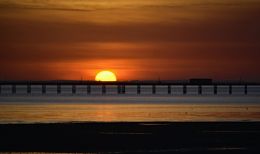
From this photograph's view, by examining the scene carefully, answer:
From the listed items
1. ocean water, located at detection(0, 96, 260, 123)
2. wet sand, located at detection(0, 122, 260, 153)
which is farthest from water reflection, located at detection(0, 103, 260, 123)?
wet sand, located at detection(0, 122, 260, 153)

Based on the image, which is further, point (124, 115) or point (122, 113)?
point (122, 113)

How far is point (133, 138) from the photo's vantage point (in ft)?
77.7

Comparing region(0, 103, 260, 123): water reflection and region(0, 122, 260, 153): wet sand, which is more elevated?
region(0, 122, 260, 153): wet sand

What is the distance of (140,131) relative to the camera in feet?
88.8

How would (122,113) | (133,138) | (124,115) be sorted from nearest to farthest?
(133,138) → (124,115) → (122,113)

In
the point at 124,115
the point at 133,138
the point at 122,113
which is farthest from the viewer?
the point at 122,113

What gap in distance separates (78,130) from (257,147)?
951 centimetres

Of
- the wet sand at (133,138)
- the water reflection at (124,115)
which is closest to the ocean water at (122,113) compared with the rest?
the water reflection at (124,115)

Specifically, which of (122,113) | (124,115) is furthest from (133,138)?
(122,113)

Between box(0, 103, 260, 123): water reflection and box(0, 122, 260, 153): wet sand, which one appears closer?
box(0, 122, 260, 153): wet sand

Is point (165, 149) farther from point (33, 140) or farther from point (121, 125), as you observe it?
point (121, 125)

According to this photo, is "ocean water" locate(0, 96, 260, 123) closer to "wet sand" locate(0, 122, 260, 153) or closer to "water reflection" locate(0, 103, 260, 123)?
"water reflection" locate(0, 103, 260, 123)

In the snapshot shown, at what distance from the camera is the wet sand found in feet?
66.0

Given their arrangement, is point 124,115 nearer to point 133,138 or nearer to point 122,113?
point 122,113
